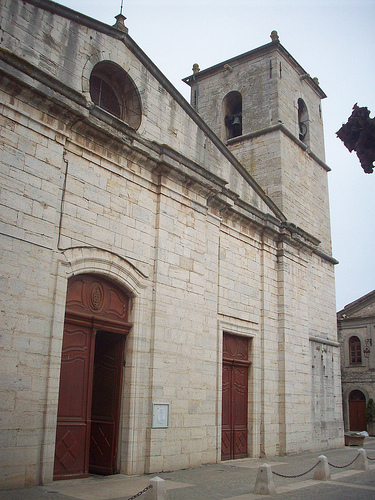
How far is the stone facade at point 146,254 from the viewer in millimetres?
8742

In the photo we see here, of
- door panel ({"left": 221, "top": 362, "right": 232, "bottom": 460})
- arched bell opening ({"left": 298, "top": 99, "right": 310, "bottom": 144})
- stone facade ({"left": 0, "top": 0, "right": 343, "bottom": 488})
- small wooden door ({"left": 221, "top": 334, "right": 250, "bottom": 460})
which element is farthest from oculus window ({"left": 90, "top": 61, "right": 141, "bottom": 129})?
arched bell opening ({"left": 298, "top": 99, "right": 310, "bottom": 144})

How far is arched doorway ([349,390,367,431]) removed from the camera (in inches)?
1155

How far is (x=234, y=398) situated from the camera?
1370 centimetres

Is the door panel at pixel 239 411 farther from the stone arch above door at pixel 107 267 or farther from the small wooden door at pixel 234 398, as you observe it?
the stone arch above door at pixel 107 267

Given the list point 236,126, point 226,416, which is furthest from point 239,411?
point 236,126

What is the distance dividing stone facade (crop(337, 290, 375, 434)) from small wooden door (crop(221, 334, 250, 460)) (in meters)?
17.8

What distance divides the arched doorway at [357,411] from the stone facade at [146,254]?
13.0 metres

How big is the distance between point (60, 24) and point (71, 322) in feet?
19.0

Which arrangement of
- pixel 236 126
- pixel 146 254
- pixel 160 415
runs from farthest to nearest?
pixel 236 126 < pixel 146 254 < pixel 160 415

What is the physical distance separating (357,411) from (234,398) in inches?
741

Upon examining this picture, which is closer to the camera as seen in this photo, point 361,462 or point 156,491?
point 156,491

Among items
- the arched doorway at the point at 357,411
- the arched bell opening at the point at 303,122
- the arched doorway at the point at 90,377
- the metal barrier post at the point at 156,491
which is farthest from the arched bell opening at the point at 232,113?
the arched doorway at the point at 357,411

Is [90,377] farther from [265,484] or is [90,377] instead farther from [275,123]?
[275,123]

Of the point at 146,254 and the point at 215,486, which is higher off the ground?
the point at 146,254
